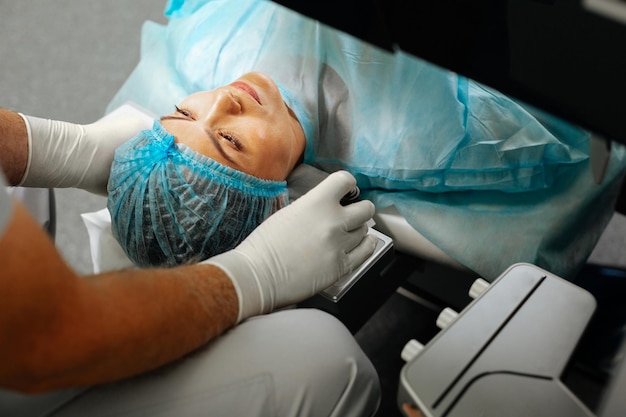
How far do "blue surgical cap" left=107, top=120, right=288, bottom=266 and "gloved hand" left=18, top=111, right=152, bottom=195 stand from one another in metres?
0.15

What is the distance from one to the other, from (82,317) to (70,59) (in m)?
2.03

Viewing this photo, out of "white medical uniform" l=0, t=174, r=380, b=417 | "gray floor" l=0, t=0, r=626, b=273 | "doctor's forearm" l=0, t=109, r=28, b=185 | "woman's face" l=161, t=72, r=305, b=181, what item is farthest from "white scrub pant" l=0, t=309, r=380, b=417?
"gray floor" l=0, t=0, r=626, b=273

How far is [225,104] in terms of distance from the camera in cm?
109

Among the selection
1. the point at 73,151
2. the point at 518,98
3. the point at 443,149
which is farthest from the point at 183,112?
the point at 518,98

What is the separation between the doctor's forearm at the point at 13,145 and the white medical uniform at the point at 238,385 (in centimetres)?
47

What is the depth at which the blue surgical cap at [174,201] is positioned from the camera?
1026 mm

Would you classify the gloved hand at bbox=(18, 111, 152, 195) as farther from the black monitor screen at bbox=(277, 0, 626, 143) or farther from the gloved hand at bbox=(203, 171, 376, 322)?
the black monitor screen at bbox=(277, 0, 626, 143)

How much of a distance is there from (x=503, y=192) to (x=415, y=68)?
1.05 ft

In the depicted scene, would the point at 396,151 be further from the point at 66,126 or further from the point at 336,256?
the point at 66,126

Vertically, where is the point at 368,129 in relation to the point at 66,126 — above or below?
above

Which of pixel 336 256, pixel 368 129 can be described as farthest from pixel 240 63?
pixel 336 256

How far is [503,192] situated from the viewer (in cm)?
114

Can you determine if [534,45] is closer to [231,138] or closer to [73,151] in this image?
[231,138]

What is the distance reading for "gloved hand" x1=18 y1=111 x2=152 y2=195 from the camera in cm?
113
